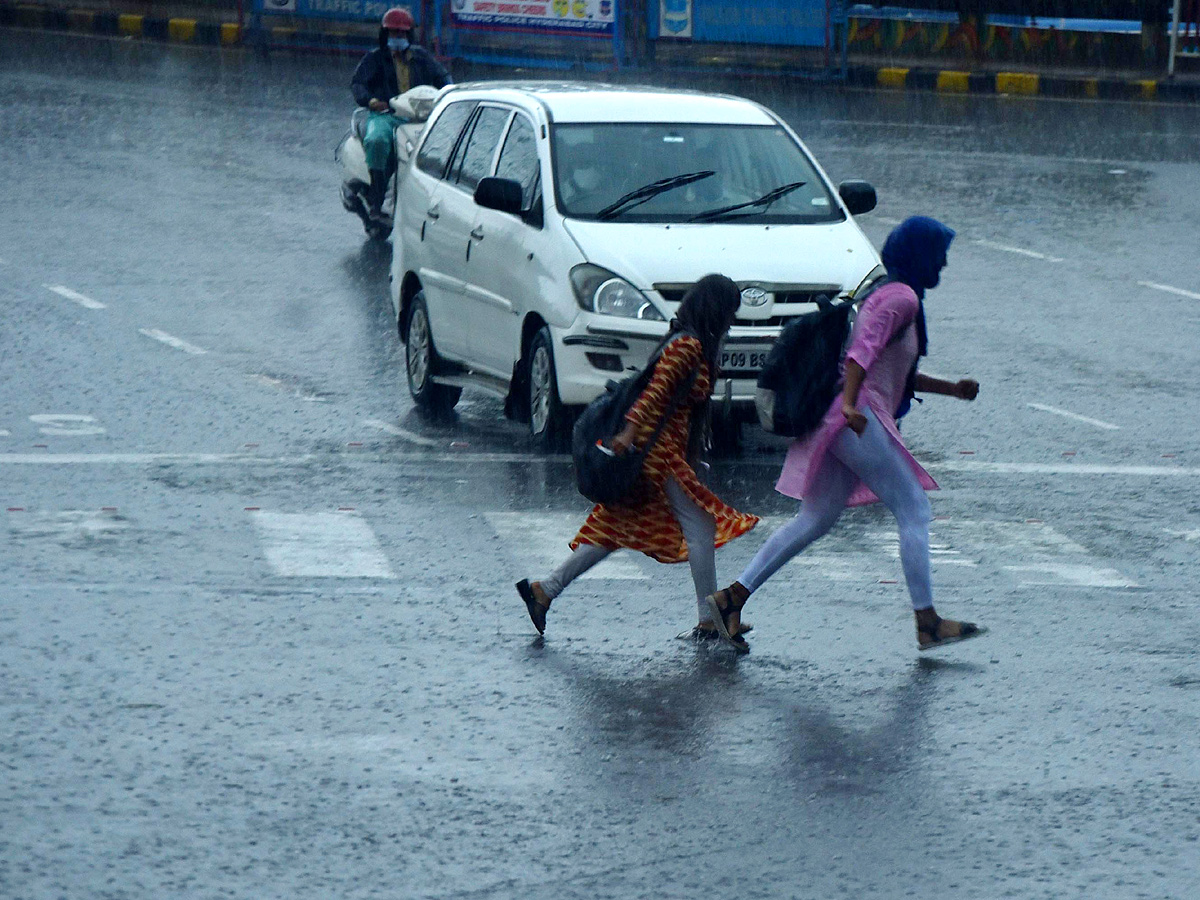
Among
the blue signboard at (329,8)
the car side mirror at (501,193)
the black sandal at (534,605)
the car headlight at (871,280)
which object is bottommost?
the black sandal at (534,605)

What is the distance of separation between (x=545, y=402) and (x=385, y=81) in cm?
802

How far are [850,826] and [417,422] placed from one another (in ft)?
21.0

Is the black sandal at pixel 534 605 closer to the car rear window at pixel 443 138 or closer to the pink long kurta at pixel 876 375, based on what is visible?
the pink long kurta at pixel 876 375

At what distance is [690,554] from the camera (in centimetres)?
787

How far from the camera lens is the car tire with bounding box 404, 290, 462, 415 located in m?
12.2

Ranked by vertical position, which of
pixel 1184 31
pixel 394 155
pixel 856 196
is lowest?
pixel 394 155

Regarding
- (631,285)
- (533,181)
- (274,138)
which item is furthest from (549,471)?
(274,138)

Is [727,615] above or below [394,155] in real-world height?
below

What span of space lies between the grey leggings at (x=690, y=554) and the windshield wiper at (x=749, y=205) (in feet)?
12.5

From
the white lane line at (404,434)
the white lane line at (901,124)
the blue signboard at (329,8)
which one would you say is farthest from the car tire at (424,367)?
the blue signboard at (329,8)

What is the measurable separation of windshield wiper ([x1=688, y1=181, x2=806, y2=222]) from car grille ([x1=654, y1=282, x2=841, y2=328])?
2.38 feet

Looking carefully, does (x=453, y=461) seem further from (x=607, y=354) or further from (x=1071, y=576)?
(x=1071, y=576)

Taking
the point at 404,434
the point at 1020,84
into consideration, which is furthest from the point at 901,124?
the point at 404,434

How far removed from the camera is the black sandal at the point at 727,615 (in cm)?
762
